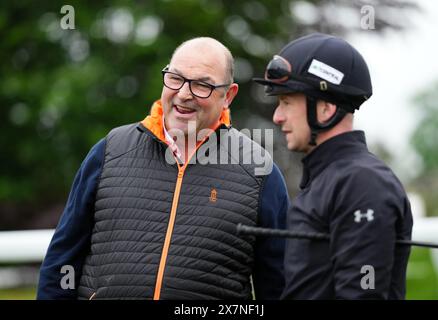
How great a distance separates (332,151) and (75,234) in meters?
1.40

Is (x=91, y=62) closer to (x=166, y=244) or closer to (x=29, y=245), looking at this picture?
(x=29, y=245)

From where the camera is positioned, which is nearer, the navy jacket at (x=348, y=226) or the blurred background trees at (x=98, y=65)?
the navy jacket at (x=348, y=226)

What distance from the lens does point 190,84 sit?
13.0 feet

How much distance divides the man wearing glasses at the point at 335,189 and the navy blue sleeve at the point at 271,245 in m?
0.67

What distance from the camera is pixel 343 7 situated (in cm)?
2080

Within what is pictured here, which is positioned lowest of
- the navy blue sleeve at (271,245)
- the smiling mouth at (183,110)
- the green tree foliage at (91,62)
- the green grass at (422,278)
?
the green grass at (422,278)

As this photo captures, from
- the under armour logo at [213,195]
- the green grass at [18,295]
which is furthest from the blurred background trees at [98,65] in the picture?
the under armour logo at [213,195]

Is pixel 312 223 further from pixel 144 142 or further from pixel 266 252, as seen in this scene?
pixel 144 142

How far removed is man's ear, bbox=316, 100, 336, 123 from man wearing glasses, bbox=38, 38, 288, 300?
0.79 metres

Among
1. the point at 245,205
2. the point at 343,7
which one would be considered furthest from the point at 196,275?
the point at 343,7

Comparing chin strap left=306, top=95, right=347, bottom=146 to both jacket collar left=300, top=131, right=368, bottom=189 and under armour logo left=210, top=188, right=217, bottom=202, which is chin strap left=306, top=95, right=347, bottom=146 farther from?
under armour logo left=210, top=188, right=217, bottom=202

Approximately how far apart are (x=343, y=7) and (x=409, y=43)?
201cm

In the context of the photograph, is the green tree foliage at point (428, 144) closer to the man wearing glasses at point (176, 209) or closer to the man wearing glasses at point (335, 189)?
the man wearing glasses at point (176, 209)

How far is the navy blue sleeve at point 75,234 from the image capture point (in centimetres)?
402
